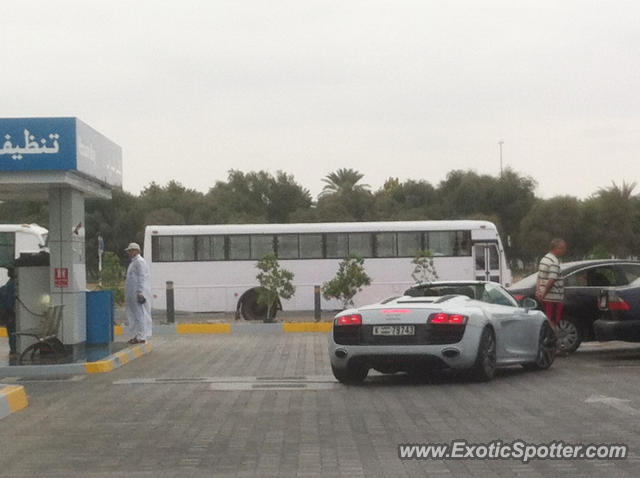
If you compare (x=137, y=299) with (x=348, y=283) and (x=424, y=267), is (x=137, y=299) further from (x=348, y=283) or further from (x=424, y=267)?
(x=424, y=267)

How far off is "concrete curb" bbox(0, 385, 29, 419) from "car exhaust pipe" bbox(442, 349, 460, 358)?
15.0 feet

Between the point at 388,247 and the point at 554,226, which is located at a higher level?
the point at 554,226

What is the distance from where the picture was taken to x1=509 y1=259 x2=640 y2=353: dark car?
20.4 metres

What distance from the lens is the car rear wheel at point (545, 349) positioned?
17.0m

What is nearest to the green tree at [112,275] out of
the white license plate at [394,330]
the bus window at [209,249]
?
the bus window at [209,249]

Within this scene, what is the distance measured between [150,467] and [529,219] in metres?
83.7

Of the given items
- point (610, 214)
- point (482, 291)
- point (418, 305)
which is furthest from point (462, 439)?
point (610, 214)

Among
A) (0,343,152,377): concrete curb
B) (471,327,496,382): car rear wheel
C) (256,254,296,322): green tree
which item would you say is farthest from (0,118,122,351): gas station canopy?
(256,254,296,322): green tree

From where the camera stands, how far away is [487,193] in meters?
99.8

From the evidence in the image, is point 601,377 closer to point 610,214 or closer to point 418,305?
point 418,305

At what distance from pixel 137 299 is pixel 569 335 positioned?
798 centimetres

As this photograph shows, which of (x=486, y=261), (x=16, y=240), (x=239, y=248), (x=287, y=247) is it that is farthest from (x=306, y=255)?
(x=16, y=240)

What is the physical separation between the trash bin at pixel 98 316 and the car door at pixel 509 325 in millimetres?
7229

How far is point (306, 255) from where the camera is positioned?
4306cm
